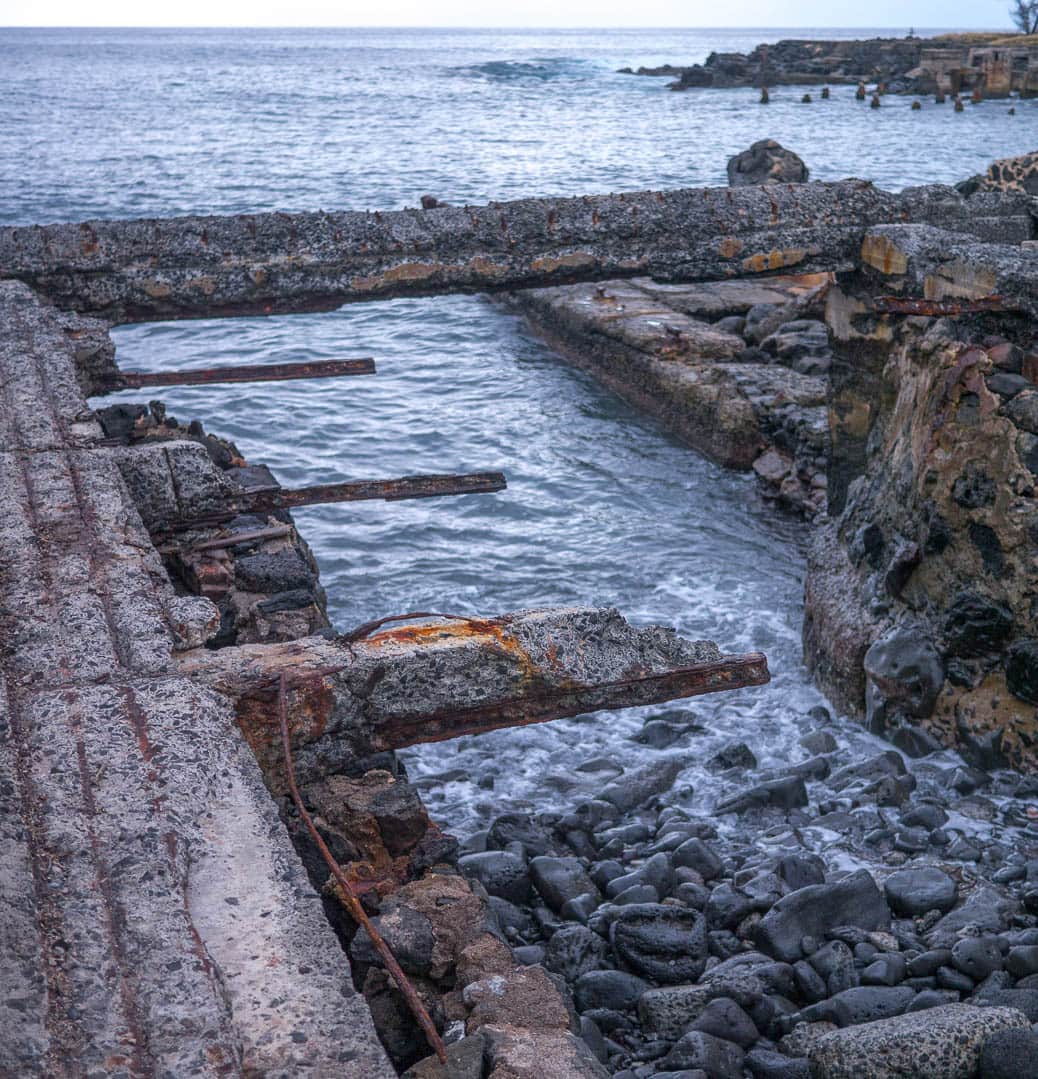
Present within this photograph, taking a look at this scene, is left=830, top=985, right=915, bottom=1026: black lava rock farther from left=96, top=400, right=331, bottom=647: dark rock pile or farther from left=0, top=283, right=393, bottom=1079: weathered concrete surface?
left=0, top=283, right=393, bottom=1079: weathered concrete surface

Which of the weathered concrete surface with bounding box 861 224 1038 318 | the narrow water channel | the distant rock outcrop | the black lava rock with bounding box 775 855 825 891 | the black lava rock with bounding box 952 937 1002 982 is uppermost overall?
the distant rock outcrop

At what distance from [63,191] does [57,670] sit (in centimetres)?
3501

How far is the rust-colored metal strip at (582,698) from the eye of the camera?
3.20 metres

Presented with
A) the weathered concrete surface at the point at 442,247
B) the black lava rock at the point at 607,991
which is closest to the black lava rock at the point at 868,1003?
the black lava rock at the point at 607,991

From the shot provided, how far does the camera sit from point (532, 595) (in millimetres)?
9828

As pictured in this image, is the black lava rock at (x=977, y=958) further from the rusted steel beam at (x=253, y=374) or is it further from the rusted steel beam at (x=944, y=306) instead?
the rusted steel beam at (x=253, y=374)

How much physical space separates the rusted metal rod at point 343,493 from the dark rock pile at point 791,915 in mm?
1621

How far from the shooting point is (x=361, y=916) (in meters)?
2.45

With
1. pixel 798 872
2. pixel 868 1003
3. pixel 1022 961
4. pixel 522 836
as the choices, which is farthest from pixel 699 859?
pixel 1022 961

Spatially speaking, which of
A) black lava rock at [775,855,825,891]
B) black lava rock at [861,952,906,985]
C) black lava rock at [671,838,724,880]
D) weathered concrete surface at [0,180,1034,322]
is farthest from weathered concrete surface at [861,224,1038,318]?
black lava rock at [861,952,906,985]

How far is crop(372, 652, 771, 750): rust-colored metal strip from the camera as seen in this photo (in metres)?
3.20

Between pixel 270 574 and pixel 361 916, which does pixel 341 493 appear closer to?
pixel 270 574

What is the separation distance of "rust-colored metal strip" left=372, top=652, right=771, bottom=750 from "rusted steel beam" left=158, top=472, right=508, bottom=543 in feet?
5.44

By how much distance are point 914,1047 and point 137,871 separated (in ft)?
8.95
